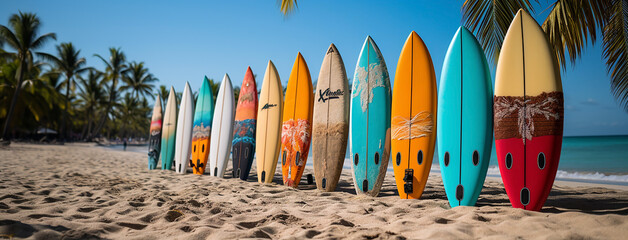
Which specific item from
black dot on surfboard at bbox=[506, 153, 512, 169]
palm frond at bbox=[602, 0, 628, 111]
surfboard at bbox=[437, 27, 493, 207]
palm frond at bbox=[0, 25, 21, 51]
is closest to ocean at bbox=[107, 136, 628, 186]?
palm frond at bbox=[602, 0, 628, 111]

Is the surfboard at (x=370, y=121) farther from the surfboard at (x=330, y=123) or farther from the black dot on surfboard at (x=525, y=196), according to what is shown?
the black dot on surfboard at (x=525, y=196)

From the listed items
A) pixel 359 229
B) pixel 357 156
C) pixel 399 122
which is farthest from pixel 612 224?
pixel 357 156

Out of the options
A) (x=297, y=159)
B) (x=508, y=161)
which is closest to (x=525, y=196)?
(x=508, y=161)

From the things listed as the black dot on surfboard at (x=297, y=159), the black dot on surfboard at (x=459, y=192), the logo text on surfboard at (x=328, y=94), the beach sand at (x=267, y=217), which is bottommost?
the beach sand at (x=267, y=217)

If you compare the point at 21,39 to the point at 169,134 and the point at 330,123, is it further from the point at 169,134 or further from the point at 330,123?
the point at 330,123

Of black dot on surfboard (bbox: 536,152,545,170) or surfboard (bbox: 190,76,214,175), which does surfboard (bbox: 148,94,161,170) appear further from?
black dot on surfboard (bbox: 536,152,545,170)

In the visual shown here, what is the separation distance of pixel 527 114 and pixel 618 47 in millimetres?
2519

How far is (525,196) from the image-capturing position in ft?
8.66

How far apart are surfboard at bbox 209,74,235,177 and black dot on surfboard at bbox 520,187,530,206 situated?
3860mm

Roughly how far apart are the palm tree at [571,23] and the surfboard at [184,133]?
476 centimetres

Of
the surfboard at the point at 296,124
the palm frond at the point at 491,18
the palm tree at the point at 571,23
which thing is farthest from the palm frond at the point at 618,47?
the surfboard at the point at 296,124

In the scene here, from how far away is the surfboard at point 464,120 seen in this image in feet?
9.47

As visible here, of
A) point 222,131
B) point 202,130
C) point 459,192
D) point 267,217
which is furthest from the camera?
point 202,130

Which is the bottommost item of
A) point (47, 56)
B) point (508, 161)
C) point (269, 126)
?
point (508, 161)
